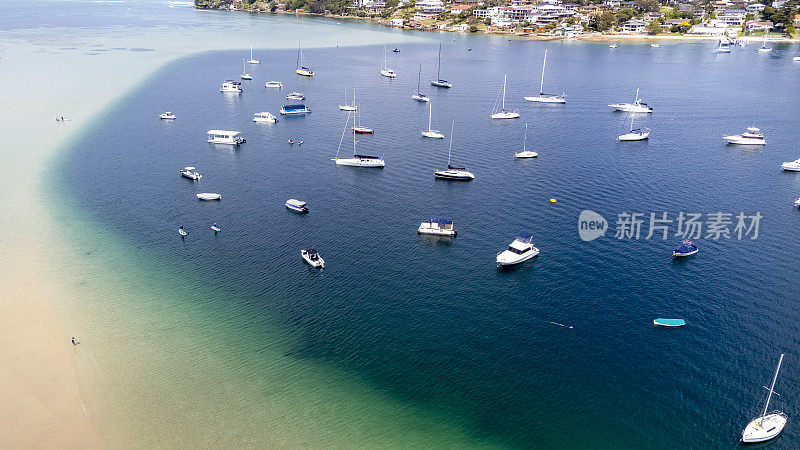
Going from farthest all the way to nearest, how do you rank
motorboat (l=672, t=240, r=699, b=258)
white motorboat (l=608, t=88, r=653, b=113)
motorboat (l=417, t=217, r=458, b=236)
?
white motorboat (l=608, t=88, r=653, b=113) < motorboat (l=417, t=217, r=458, b=236) < motorboat (l=672, t=240, r=699, b=258)

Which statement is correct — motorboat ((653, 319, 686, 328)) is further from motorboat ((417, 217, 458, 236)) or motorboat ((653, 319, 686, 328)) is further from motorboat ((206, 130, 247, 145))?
motorboat ((206, 130, 247, 145))

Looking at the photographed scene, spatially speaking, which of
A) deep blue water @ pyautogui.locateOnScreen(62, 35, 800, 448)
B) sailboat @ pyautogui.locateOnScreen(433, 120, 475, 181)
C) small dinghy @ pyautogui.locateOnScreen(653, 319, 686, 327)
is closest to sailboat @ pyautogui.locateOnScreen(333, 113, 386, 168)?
deep blue water @ pyautogui.locateOnScreen(62, 35, 800, 448)

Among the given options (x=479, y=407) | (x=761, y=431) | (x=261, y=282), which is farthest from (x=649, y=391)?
(x=261, y=282)

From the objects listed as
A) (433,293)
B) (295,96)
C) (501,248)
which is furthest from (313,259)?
(295,96)

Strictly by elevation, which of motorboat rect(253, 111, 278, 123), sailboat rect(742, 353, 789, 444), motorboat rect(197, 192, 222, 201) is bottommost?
sailboat rect(742, 353, 789, 444)

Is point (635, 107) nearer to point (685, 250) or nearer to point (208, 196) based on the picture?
point (685, 250)

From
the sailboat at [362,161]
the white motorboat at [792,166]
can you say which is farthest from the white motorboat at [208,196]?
the white motorboat at [792,166]
